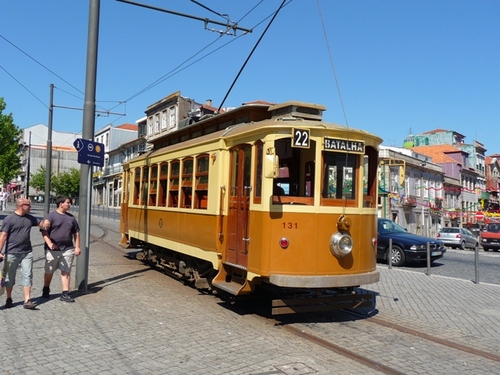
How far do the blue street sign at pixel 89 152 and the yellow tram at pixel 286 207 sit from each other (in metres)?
1.73

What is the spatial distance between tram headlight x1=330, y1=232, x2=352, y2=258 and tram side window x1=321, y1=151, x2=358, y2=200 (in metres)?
0.58

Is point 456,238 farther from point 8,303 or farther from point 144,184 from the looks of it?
point 8,303

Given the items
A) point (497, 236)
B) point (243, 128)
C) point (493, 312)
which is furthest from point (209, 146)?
point (497, 236)

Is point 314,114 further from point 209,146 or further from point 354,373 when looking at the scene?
point 354,373

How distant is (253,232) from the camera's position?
7.50 metres

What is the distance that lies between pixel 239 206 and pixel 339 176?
1608 millimetres

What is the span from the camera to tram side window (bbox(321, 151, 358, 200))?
7.46 m

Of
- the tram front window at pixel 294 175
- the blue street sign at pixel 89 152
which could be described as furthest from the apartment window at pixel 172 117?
the tram front window at pixel 294 175

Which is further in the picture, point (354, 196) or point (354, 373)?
point (354, 196)

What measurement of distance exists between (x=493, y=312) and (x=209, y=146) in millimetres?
5697

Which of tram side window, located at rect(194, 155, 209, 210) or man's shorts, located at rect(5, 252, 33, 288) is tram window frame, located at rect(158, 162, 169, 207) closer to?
tram side window, located at rect(194, 155, 209, 210)

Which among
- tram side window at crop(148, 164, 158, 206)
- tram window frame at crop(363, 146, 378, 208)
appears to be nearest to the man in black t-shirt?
tram side window at crop(148, 164, 158, 206)

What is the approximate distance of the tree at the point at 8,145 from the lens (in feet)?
105

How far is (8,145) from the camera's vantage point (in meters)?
32.8
